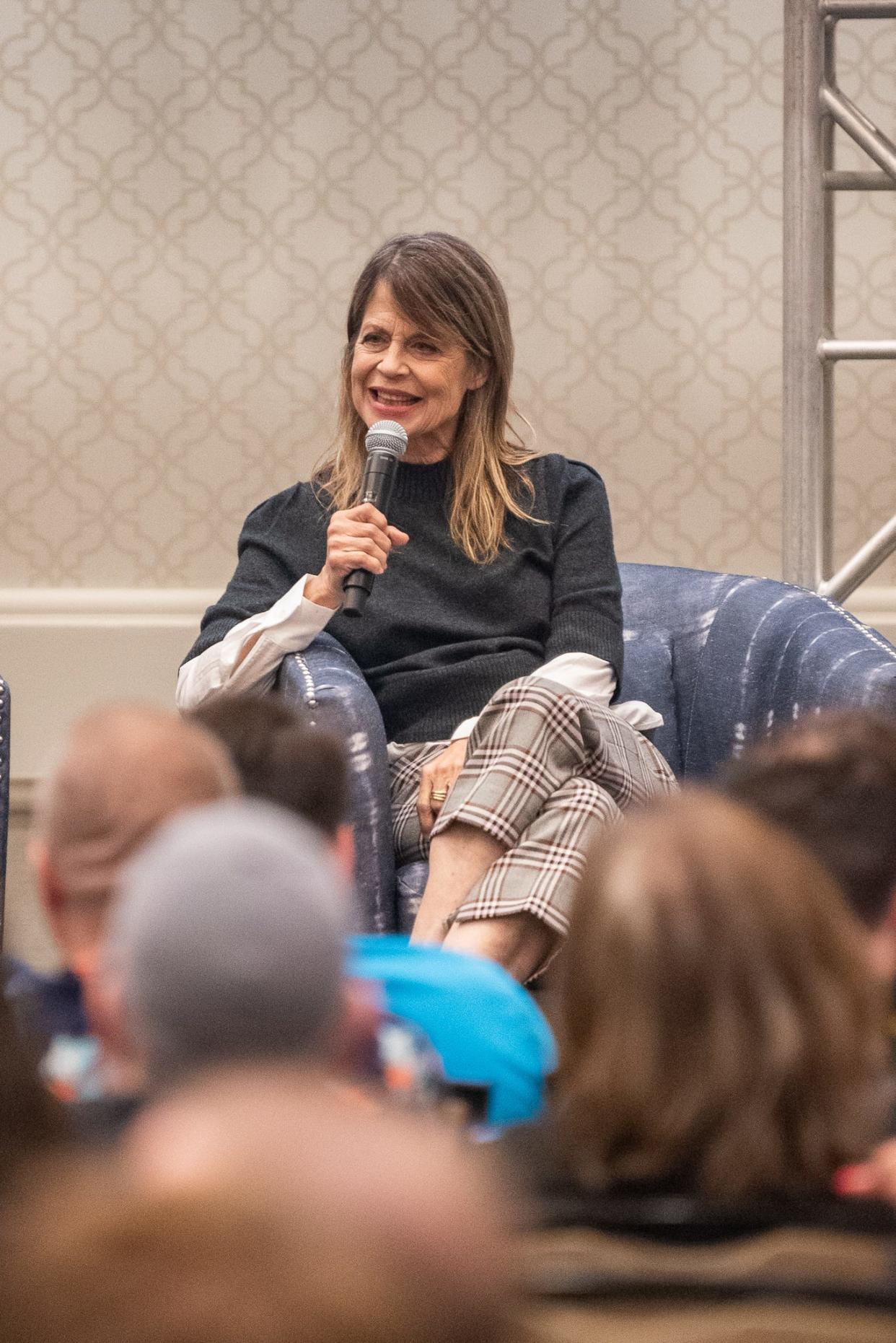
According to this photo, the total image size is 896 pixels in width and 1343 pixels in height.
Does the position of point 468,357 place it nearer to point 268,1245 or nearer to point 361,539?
point 361,539

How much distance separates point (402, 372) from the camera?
2611mm

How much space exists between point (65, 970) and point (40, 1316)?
71 cm

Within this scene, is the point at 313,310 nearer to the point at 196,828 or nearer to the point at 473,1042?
the point at 473,1042

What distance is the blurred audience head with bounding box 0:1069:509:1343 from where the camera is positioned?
1.31ft

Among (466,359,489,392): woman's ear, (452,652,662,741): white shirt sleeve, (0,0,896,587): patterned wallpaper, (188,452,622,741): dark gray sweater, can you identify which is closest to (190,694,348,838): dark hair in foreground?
(452,652,662,741): white shirt sleeve

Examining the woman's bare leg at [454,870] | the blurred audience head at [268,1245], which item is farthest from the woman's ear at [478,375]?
the blurred audience head at [268,1245]

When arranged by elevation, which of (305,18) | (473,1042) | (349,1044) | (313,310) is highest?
(305,18)

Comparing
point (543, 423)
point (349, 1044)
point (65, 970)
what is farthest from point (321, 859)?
point (543, 423)

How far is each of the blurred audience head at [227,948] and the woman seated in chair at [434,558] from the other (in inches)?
61.7

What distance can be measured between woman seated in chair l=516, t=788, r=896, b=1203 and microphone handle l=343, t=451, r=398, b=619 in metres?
1.43

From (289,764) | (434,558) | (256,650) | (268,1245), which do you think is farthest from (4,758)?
(268,1245)

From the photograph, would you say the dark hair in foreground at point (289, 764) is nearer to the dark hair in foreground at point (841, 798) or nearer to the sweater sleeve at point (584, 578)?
the dark hair in foreground at point (841, 798)

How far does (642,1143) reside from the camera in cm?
86

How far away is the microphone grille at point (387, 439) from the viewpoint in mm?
2443
